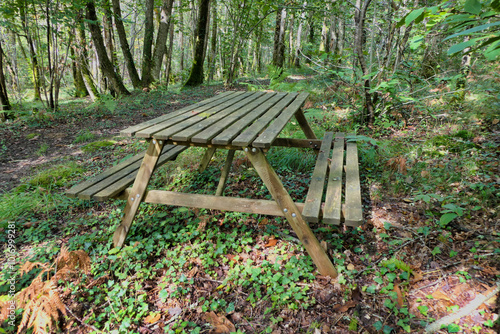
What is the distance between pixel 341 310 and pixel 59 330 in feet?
6.32

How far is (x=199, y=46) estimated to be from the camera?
11.4 meters

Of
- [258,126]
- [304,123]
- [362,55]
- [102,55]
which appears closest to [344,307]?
[258,126]

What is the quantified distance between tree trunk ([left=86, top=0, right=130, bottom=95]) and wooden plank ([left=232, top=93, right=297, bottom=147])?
7.59 metres

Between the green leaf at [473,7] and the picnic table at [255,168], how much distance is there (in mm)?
1155

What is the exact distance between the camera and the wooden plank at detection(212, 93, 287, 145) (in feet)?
6.15

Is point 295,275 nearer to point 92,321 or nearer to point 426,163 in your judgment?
point 92,321

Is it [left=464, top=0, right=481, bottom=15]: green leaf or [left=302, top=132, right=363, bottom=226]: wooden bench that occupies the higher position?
[left=464, top=0, right=481, bottom=15]: green leaf

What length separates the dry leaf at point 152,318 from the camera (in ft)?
6.18

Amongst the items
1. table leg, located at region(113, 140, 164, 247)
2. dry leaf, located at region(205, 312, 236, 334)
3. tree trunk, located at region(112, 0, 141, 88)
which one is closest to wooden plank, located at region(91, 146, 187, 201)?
table leg, located at region(113, 140, 164, 247)

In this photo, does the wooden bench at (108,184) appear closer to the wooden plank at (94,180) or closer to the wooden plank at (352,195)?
the wooden plank at (94,180)

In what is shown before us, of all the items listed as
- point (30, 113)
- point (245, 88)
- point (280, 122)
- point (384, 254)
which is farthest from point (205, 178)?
point (245, 88)

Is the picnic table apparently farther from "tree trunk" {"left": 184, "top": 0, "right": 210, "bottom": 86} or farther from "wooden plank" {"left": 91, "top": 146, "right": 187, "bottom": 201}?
"tree trunk" {"left": 184, "top": 0, "right": 210, "bottom": 86}

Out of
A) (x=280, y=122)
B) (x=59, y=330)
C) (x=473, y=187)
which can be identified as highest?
(x=280, y=122)

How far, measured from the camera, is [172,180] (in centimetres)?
365
